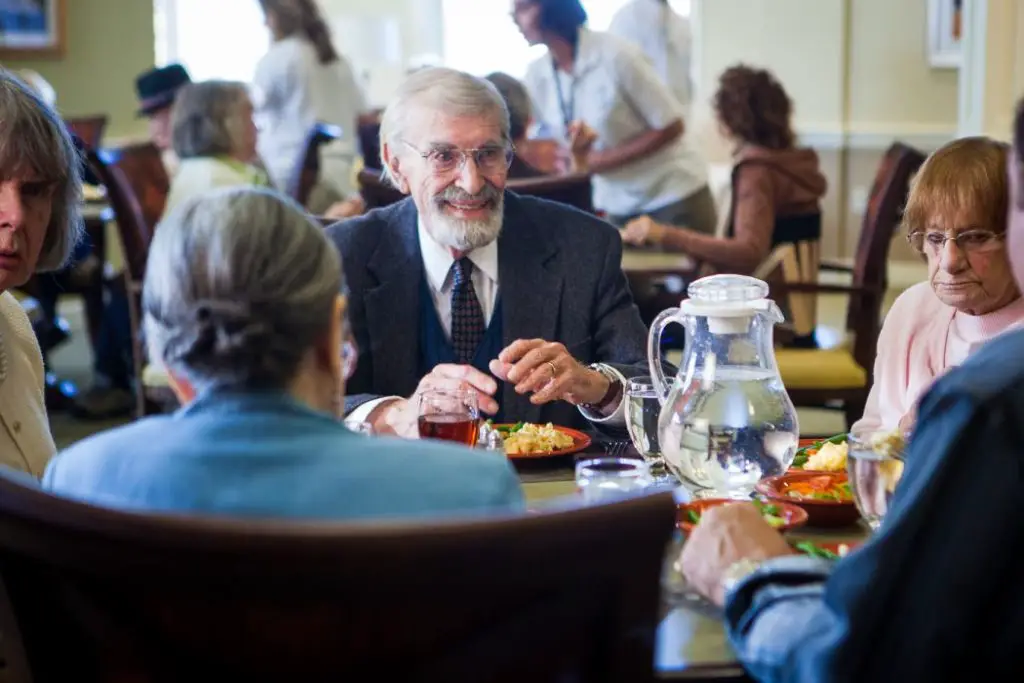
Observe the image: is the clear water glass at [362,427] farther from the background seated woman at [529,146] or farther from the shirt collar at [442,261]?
the background seated woman at [529,146]

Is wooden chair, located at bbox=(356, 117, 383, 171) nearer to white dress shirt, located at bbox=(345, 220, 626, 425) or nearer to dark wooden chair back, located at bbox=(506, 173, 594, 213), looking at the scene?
dark wooden chair back, located at bbox=(506, 173, 594, 213)

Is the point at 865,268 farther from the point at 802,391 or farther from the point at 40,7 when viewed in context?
the point at 40,7

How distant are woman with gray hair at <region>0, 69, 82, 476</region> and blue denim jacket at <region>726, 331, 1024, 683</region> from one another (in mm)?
1281

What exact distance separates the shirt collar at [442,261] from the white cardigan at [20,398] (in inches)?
27.7

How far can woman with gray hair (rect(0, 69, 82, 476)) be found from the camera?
1.93 metres

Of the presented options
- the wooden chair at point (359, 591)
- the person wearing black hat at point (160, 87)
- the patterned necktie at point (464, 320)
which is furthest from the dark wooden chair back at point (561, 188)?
the person wearing black hat at point (160, 87)

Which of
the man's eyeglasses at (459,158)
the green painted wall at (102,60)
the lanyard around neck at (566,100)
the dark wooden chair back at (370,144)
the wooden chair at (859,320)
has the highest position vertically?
the green painted wall at (102,60)

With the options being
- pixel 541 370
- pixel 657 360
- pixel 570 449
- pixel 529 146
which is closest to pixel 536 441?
pixel 570 449

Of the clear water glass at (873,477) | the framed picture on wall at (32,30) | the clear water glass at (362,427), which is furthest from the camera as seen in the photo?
the framed picture on wall at (32,30)

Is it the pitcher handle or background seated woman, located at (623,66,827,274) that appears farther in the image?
background seated woman, located at (623,66,827,274)

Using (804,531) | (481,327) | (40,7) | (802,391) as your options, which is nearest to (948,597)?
(804,531)

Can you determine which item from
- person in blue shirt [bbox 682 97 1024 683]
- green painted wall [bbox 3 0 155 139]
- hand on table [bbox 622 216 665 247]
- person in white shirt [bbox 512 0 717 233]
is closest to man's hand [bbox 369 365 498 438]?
person in blue shirt [bbox 682 97 1024 683]

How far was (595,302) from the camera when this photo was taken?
A: 8.30ft

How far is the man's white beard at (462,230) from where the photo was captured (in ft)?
8.00
